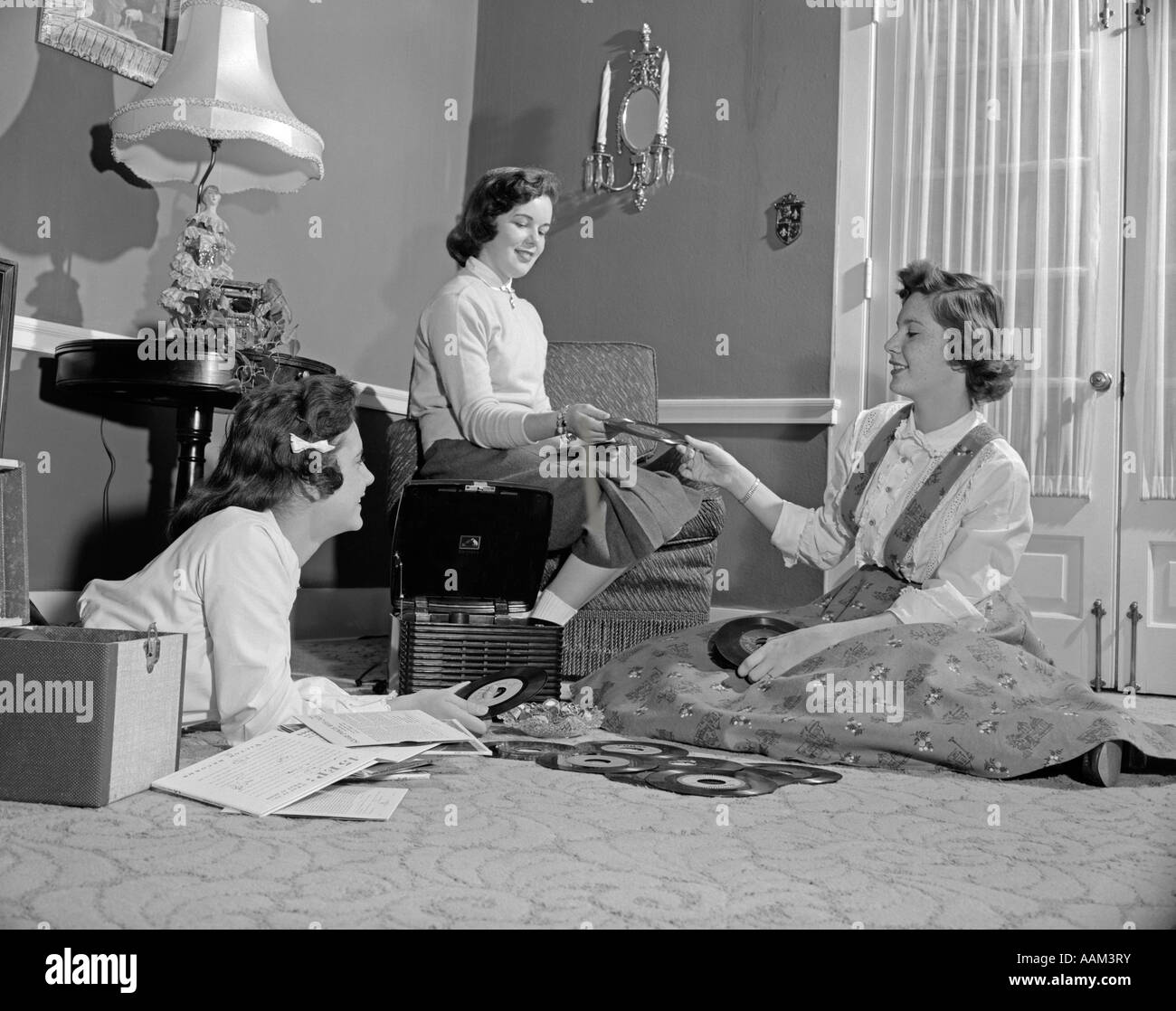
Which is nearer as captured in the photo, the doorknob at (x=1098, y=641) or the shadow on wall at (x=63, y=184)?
the shadow on wall at (x=63, y=184)

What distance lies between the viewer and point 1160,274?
141 inches

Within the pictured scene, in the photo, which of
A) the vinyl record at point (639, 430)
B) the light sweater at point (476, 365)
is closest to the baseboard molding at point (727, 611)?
the light sweater at point (476, 365)

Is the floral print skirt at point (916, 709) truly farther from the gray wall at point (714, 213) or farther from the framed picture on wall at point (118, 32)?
the framed picture on wall at point (118, 32)

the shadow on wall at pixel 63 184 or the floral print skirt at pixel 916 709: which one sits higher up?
the shadow on wall at pixel 63 184

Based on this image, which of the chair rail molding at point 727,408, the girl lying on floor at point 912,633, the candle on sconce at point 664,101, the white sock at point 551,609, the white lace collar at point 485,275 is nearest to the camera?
the girl lying on floor at point 912,633

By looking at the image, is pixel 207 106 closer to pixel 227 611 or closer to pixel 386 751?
pixel 227 611

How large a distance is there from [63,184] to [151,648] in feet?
6.18

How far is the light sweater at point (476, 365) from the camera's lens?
2.93 meters

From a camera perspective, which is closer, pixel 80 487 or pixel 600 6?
pixel 80 487

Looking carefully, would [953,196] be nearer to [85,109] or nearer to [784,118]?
[784,118]

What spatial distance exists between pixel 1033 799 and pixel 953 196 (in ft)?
8.62

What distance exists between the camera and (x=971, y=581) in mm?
2283

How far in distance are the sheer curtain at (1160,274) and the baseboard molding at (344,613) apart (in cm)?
138
